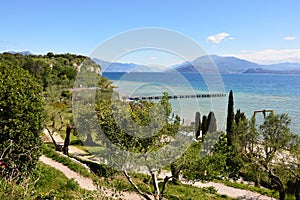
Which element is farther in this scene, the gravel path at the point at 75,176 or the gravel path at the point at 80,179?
the gravel path at the point at 75,176

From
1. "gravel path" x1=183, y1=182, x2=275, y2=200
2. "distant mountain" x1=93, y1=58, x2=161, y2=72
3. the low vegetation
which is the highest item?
"distant mountain" x1=93, y1=58, x2=161, y2=72

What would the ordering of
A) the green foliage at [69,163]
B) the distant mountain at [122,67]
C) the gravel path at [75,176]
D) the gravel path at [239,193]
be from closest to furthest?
1. the distant mountain at [122,67]
2. the gravel path at [75,176]
3. the green foliage at [69,163]
4. the gravel path at [239,193]

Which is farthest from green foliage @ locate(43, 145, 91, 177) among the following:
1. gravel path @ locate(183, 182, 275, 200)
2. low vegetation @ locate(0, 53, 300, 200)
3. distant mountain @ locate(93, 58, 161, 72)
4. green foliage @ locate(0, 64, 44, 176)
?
gravel path @ locate(183, 182, 275, 200)

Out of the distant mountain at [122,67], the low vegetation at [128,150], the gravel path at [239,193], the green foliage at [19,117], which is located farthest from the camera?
the gravel path at [239,193]

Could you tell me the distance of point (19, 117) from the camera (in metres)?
7.29

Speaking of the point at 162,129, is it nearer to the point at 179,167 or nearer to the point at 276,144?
the point at 179,167

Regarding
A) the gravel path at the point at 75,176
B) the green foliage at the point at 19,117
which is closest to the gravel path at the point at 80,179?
the gravel path at the point at 75,176

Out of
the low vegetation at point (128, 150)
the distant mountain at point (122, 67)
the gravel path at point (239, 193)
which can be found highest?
the distant mountain at point (122, 67)

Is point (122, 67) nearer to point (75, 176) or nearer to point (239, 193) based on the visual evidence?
point (75, 176)

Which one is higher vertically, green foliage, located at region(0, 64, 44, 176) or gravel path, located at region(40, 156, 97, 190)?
green foliage, located at region(0, 64, 44, 176)

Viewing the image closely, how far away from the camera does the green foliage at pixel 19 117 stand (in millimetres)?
7094

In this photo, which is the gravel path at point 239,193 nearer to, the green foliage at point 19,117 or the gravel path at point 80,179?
the gravel path at point 80,179

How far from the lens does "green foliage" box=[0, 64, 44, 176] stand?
7.09m

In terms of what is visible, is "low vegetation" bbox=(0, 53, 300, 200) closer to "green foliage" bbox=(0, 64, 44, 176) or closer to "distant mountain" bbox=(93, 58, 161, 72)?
"green foliage" bbox=(0, 64, 44, 176)
